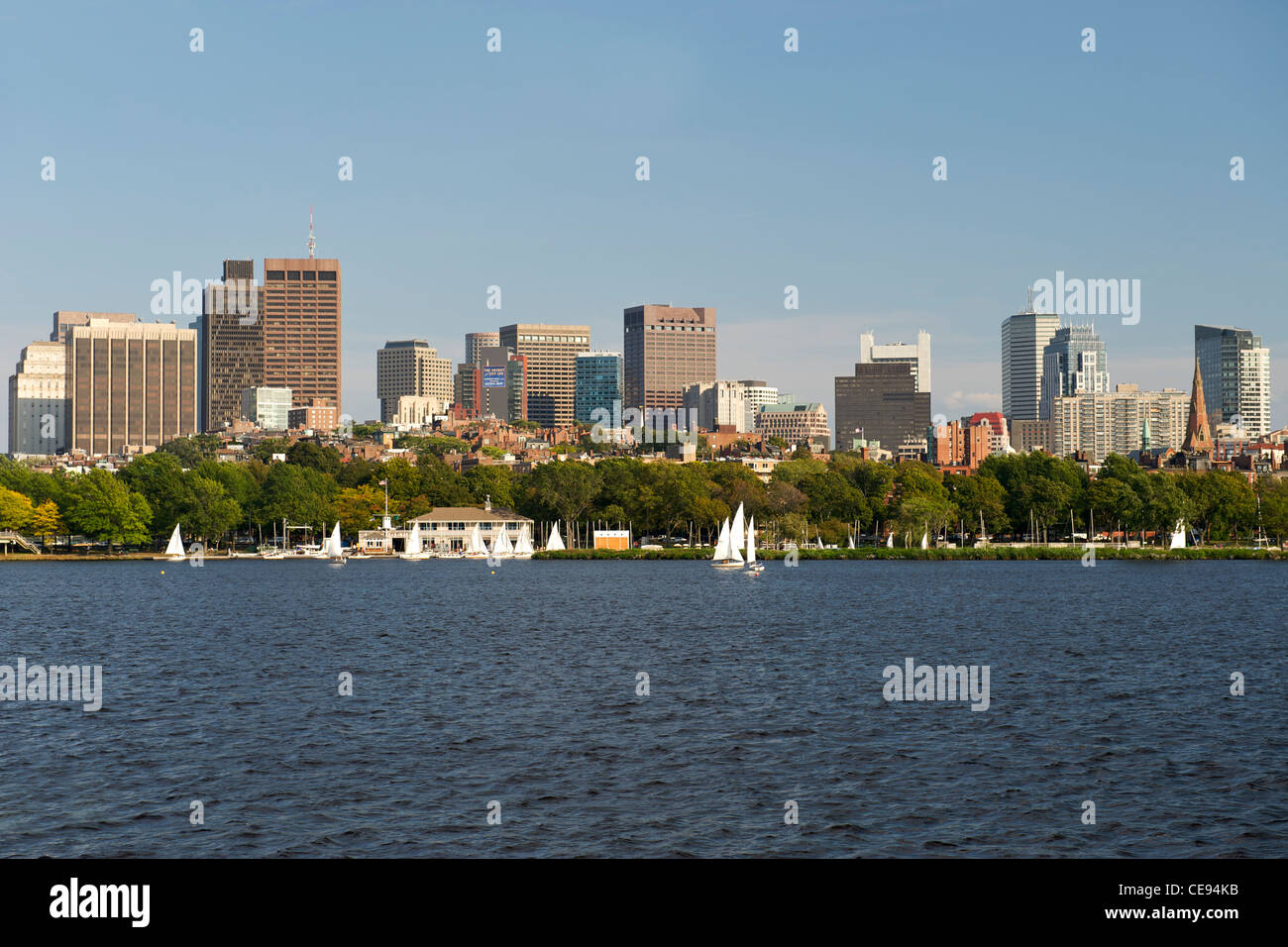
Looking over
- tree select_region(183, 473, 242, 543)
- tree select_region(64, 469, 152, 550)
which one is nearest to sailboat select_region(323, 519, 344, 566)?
tree select_region(183, 473, 242, 543)

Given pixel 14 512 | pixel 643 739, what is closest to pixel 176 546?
pixel 14 512

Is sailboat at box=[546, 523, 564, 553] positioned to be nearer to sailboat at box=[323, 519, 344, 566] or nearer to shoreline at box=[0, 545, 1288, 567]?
shoreline at box=[0, 545, 1288, 567]

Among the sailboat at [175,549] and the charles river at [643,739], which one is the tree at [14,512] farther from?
the charles river at [643,739]

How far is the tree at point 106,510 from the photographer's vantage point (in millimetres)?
185750

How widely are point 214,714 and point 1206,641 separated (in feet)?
168

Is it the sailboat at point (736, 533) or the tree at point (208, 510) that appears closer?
the sailboat at point (736, 533)

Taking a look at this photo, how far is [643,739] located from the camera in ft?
118
